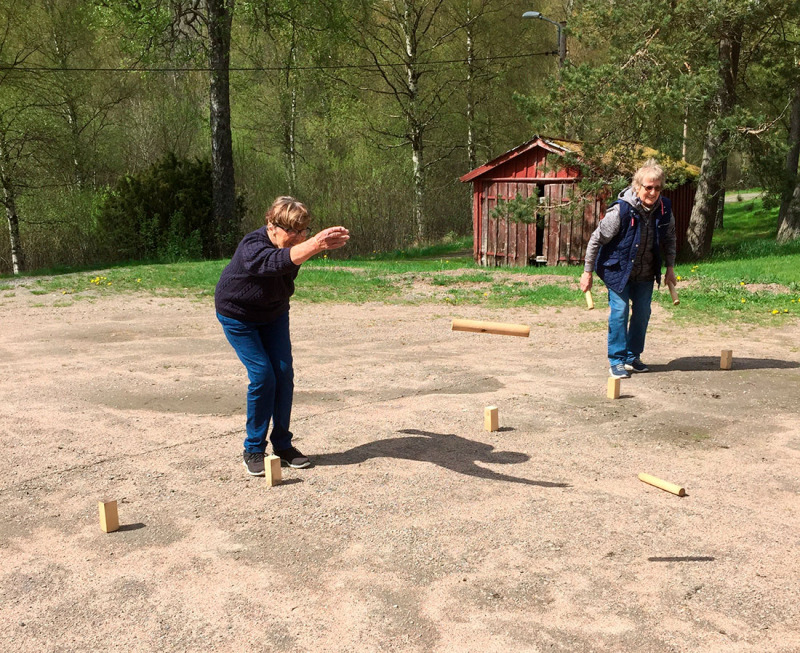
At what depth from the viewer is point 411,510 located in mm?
4746

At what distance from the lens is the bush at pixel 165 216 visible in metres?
23.0

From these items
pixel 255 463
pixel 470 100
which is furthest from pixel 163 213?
pixel 255 463

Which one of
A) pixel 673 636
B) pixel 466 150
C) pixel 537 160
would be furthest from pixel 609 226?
pixel 466 150

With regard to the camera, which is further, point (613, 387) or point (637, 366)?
point (637, 366)

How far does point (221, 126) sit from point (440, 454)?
1895 cm

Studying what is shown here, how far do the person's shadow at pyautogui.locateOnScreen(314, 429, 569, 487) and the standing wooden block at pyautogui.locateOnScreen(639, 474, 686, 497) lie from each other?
2.52 ft

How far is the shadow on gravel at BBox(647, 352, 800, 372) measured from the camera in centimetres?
829

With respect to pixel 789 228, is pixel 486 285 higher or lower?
lower

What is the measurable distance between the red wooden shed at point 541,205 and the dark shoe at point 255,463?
52.6 feet

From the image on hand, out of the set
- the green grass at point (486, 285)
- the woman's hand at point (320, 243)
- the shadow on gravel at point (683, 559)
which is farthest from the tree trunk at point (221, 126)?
the shadow on gravel at point (683, 559)

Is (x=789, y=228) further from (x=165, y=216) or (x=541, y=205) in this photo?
(x=165, y=216)

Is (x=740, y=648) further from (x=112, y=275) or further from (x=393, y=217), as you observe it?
(x=393, y=217)

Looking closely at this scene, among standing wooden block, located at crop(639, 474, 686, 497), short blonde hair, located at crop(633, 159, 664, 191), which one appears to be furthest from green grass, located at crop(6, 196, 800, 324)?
standing wooden block, located at crop(639, 474, 686, 497)

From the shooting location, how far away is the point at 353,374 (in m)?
8.33
